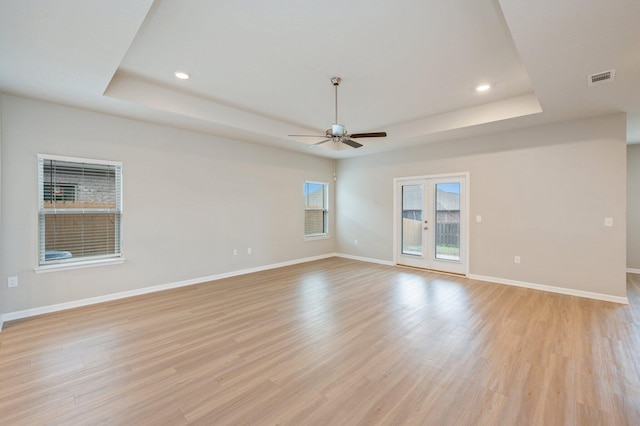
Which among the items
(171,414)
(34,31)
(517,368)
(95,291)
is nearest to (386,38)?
(34,31)

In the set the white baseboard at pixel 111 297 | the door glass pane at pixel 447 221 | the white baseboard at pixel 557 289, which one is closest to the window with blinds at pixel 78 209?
the white baseboard at pixel 111 297

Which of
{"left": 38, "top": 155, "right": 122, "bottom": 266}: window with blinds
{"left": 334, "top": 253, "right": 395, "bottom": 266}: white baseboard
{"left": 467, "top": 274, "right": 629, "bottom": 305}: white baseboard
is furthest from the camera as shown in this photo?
{"left": 334, "top": 253, "right": 395, "bottom": 266}: white baseboard

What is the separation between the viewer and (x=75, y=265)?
3902 mm

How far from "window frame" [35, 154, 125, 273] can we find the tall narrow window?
4006mm

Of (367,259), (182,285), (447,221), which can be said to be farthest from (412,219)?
(182,285)

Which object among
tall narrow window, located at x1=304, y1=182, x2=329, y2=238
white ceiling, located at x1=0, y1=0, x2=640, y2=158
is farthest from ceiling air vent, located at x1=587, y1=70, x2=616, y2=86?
tall narrow window, located at x1=304, y1=182, x2=329, y2=238

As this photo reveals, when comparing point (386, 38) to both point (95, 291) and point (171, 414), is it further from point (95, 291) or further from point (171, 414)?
point (95, 291)

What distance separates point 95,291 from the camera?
4.07m

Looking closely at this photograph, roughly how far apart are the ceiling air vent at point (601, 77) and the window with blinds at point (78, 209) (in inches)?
248

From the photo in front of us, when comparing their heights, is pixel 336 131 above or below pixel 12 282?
above

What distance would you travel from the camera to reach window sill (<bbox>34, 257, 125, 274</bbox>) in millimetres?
3672

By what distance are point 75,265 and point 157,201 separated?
140 centimetres

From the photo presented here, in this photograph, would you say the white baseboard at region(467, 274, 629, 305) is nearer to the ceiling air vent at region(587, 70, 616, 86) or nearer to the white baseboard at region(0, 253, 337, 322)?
the ceiling air vent at region(587, 70, 616, 86)

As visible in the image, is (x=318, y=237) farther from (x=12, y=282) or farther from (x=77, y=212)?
(x=12, y=282)
